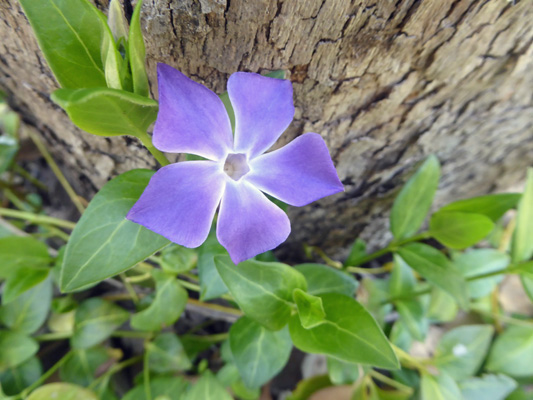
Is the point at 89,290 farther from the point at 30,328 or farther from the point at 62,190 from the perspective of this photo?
the point at 62,190

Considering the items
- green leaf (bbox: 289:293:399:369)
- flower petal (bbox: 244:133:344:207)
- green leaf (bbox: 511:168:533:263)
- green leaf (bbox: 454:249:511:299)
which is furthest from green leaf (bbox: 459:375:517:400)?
flower petal (bbox: 244:133:344:207)

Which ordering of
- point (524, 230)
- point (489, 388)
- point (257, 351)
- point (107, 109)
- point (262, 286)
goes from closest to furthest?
1. point (107, 109)
2. point (262, 286)
3. point (257, 351)
4. point (524, 230)
5. point (489, 388)

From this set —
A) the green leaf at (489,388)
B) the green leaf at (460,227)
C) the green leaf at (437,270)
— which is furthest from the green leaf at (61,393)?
the green leaf at (489,388)

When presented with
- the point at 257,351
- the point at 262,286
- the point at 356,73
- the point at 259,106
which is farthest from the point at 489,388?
the point at 259,106

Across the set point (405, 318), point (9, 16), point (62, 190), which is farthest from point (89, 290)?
point (405, 318)

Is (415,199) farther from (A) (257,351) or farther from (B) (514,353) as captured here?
(B) (514,353)

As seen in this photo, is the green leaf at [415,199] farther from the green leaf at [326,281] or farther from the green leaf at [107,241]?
the green leaf at [107,241]
